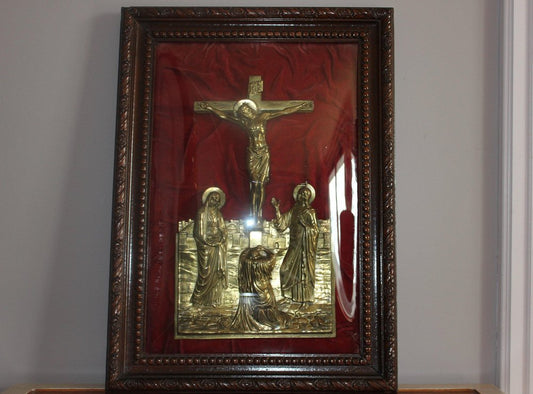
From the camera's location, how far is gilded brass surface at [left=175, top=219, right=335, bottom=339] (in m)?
1.59

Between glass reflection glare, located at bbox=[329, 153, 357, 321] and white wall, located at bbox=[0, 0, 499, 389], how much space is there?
0.16 metres

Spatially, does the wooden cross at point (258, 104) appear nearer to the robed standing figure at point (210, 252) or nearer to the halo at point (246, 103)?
the halo at point (246, 103)

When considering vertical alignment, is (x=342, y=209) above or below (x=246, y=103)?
below

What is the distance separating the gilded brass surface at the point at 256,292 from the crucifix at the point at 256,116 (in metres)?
0.12

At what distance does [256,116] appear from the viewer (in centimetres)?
164

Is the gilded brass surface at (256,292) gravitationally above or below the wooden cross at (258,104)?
below
